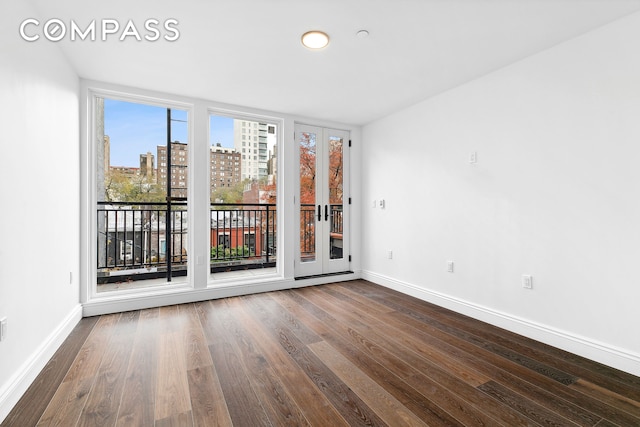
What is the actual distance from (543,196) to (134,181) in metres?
4.25

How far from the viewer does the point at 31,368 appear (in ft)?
6.18

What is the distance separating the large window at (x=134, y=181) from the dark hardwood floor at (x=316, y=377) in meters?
1.23

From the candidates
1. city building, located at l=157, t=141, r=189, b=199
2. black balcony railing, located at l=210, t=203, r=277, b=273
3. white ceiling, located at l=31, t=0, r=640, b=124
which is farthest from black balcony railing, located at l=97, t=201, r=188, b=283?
white ceiling, located at l=31, t=0, r=640, b=124

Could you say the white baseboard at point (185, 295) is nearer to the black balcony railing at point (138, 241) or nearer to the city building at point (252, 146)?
the black balcony railing at point (138, 241)

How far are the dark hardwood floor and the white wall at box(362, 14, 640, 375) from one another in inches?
12.1

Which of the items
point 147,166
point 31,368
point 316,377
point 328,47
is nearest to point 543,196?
point 328,47

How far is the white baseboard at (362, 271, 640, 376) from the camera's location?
2064mm

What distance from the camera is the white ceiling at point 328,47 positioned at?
1989 mm

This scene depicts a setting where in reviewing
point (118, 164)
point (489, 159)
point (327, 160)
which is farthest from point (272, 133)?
point (489, 159)

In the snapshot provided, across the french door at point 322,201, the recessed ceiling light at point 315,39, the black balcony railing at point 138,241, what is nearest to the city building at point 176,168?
the black balcony railing at point 138,241

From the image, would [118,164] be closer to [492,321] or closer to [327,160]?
[327,160]

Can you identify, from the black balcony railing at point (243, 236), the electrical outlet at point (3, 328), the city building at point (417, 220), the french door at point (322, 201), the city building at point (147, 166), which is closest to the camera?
the electrical outlet at point (3, 328)

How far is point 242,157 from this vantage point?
4406 millimetres

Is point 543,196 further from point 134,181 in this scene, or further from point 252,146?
point 134,181
